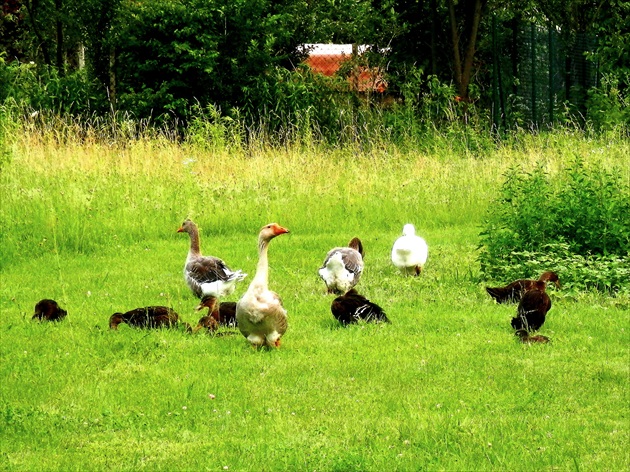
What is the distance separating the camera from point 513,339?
29.8 feet

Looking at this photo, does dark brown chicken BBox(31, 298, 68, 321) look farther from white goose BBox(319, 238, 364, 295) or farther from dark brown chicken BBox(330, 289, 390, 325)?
white goose BBox(319, 238, 364, 295)

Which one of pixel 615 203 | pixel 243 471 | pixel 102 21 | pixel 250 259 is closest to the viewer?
pixel 243 471

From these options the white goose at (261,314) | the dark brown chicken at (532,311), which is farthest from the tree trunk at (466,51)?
the white goose at (261,314)

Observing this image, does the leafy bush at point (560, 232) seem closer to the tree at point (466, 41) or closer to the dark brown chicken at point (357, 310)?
the dark brown chicken at point (357, 310)

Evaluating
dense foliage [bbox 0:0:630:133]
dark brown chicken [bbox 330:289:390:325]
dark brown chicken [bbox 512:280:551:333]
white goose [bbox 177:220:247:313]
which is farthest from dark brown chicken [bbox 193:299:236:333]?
dense foliage [bbox 0:0:630:133]

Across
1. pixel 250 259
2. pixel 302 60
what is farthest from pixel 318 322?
pixel 302 60

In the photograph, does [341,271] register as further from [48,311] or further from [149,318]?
[48,311]

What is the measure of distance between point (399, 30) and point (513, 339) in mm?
20054

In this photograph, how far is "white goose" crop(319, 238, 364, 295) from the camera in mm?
10914

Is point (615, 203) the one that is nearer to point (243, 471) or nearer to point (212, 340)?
point (212, 340)

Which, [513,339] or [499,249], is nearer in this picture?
[513,339]

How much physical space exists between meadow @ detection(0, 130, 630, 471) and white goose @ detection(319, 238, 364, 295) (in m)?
0.29

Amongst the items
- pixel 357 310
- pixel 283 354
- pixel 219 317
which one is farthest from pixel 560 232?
A: pixel 283 354

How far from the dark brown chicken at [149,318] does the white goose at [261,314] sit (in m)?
1.01
